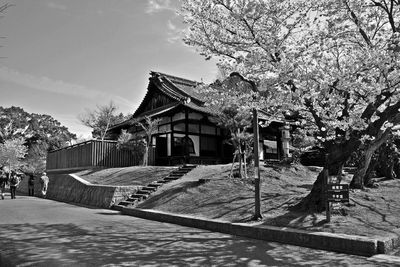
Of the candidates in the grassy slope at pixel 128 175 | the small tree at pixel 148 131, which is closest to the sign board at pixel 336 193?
the grassy slope at pixel 128 175

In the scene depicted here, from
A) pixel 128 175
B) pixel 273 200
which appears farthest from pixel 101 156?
pixel 273 200

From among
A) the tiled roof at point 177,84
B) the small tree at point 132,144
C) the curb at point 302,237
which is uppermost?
the tiled roof at point 177,84

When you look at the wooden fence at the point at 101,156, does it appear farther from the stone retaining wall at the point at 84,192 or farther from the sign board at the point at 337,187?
the sign board at the point at 337,187

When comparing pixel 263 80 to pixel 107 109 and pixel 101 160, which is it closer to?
pixel 101 160

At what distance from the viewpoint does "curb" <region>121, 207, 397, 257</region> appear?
6.73m

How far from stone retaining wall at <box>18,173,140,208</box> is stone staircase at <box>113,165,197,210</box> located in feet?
1.28

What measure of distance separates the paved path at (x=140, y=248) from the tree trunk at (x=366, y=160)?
5.66 meters

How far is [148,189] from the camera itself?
51.9 ft

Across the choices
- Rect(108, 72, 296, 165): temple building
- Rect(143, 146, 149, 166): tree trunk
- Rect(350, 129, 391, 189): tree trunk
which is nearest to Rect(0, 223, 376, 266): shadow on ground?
Rect(350, 129, 391, 189): tree trunk

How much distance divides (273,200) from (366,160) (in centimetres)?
350

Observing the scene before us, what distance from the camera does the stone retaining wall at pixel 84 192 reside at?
50.8 ft

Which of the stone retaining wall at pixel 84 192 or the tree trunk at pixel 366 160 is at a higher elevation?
the tree trunk at pixel 366 160

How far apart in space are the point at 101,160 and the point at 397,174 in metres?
18.1

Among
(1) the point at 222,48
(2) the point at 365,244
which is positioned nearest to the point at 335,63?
(1) the point at 222,48
